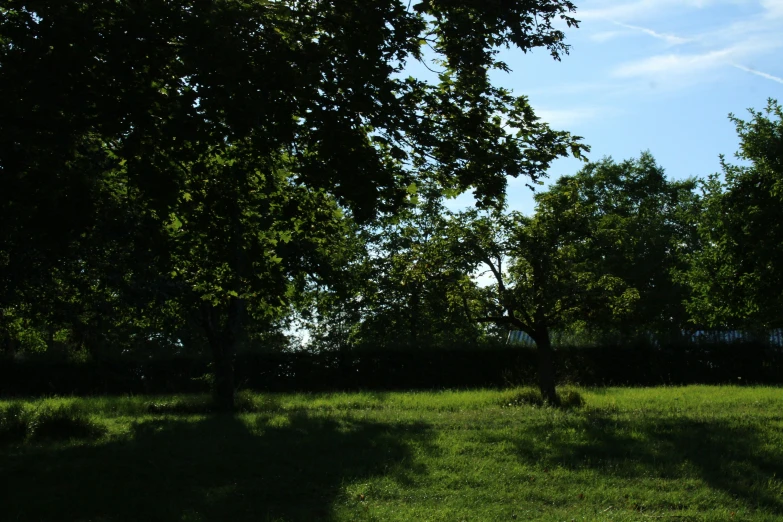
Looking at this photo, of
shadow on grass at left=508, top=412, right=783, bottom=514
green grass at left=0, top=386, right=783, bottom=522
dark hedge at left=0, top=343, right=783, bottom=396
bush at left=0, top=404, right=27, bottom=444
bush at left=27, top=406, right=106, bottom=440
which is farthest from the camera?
dark hedge at left=0, top=343, right=783, bottom=396

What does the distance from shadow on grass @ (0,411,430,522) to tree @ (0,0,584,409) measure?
2753 mm

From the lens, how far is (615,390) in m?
22.9

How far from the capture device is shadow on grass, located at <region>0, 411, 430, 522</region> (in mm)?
7621

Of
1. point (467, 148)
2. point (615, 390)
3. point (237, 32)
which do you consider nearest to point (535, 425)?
point (467, 148)

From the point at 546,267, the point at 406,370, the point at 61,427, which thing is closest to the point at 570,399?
the point at 546,267

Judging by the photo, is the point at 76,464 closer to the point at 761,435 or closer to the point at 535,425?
the point at 535,425

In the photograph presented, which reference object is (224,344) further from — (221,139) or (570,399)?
(221,139)

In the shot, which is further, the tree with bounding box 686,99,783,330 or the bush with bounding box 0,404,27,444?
the tree with bounding box 686,99,783,330

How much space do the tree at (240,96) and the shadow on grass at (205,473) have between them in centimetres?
275

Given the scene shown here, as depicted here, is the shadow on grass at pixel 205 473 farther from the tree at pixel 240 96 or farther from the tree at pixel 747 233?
the tree at pixel 747 233

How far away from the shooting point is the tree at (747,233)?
2130 cm

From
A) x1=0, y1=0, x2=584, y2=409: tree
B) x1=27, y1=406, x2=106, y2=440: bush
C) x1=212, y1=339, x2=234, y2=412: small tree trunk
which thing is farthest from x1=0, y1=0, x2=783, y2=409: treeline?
x1=212, y1=339, x2=234, y2=412: small tree trunk

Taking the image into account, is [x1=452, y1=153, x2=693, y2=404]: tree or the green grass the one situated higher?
[x1=452, y1=153, x2=693, y2=404]: tree

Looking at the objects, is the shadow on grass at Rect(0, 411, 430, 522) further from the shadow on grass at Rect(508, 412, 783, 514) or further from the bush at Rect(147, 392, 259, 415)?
the bush at Rect(147, 392, 259, 415)
